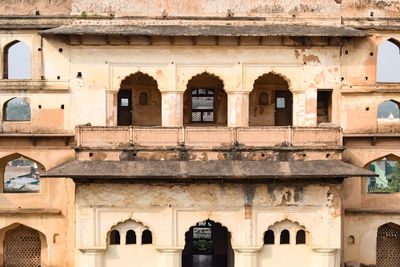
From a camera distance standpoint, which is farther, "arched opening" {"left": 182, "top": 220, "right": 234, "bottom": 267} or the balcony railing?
"arched opening" {"left": 182, "top": 220, "right": 234, "bottom": 267}

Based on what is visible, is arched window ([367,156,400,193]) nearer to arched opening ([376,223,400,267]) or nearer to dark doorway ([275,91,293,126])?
arched opening ([376,223,400,267])

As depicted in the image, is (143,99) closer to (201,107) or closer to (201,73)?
(201,107)

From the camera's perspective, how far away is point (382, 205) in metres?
19.8

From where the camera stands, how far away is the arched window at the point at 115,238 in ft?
58.1

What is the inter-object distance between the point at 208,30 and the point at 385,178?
5292 centimetres

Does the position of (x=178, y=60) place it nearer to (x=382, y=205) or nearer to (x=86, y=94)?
(x=86, y=94)

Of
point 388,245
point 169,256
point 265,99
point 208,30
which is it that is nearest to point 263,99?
point 265,99

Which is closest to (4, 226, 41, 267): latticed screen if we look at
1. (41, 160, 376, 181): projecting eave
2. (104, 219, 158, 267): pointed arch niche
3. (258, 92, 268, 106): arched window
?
(104, 219, 158, 267): pointed arch niche

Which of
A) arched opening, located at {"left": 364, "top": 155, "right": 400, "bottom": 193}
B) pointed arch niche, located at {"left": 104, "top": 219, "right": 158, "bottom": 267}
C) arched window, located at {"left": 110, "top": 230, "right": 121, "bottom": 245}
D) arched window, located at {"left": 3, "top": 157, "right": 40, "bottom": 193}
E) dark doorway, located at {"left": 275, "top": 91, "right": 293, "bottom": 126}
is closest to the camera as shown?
pointed arch niche, located at {"left": 104, "top": 219, "right": 158, "bottom": 267}

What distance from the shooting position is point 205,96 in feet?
68.7

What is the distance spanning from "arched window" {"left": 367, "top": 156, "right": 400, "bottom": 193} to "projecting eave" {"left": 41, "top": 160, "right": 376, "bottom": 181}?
131 ft

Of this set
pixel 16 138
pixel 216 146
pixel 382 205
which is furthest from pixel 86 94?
pixel 382 205

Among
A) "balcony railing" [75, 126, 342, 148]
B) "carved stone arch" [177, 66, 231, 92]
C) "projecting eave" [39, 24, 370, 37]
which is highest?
"projecting eave" [39, 24, 370, 37]

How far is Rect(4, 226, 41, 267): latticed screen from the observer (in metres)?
20.0
